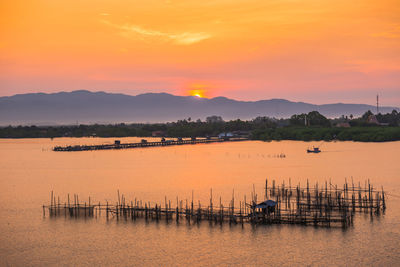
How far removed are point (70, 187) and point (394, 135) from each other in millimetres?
91261

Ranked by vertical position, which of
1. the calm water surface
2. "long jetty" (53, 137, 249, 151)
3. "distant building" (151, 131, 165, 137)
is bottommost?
the calm water surface

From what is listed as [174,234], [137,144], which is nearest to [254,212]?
[174,234]

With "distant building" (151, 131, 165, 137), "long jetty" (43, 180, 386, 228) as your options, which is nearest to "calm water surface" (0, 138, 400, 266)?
"long jetty" (43, 180, 386, 228)

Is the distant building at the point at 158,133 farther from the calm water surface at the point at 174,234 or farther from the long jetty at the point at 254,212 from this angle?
the long jetty at the point at 254,212

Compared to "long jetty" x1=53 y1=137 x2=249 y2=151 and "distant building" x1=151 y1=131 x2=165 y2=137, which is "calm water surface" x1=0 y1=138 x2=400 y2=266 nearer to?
"long jetty" x1=53 y1=137 x2=249 y2=151

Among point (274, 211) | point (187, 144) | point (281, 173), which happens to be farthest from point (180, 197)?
point (187, 144)

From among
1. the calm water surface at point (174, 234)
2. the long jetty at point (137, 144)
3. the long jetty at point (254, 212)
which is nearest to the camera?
the calm water surface at point (174, 234)

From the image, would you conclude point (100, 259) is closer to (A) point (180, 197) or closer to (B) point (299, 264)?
(B) point (299, 264)

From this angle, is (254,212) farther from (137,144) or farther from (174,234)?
(137,144)

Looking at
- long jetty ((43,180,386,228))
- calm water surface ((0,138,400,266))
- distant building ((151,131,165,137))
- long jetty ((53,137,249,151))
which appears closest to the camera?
calm water surface ((0,138,400,266))

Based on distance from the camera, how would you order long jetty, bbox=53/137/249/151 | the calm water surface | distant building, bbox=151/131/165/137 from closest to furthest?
the calm water surface < long jetty, bbox=53/137/249/151 < distant building, bbox=151/131/165/137

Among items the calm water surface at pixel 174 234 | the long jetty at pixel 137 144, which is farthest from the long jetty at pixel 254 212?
the long jetty at pixel 137 144

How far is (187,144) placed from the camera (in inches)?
5463

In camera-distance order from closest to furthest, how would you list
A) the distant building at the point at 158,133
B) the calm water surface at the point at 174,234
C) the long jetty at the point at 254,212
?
the calm water surface at the point at 174,234 → the long jetty at the point at 254,212 → the distant building at the point at 158,133
